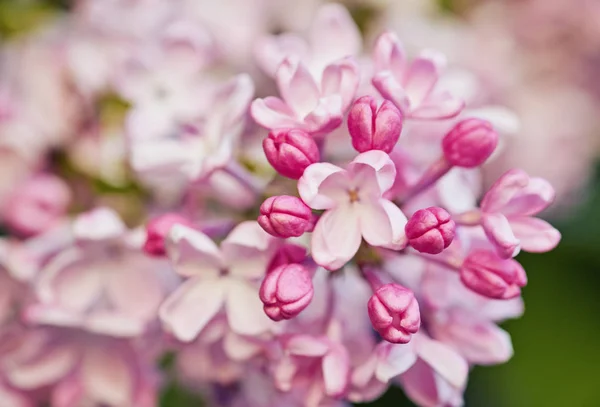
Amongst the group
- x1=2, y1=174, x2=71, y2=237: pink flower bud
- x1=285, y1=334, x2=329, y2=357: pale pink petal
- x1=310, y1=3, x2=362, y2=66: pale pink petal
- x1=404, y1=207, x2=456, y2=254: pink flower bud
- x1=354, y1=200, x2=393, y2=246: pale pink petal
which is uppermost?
x1=310, y1=3, x2=362, y2=66: pale pink petal

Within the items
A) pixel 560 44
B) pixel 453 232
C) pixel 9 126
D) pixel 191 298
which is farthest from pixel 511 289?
pixel 560 44

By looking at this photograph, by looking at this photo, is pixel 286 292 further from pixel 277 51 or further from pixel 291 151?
pixel 277 51

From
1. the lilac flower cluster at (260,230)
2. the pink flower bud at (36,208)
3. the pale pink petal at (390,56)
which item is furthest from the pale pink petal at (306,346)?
the pink flower bud at (36,208)

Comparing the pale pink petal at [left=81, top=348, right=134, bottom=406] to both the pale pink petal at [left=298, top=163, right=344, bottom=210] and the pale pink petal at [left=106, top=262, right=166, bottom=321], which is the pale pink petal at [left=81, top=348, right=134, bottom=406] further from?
the pale pink petal at [left=298, top=163, right=344, bottom=210]

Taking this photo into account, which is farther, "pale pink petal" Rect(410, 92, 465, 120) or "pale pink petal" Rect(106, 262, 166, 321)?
"pale pink petal" Rect(106, 262, 166, 321)

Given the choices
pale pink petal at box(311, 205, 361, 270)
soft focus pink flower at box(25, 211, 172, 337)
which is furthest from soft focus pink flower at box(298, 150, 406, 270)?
soft focus pink flower at box(25, 211, 172, 337)

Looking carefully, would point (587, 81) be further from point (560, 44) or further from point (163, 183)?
point (163, 183)

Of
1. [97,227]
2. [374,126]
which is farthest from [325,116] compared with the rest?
[97,227]
